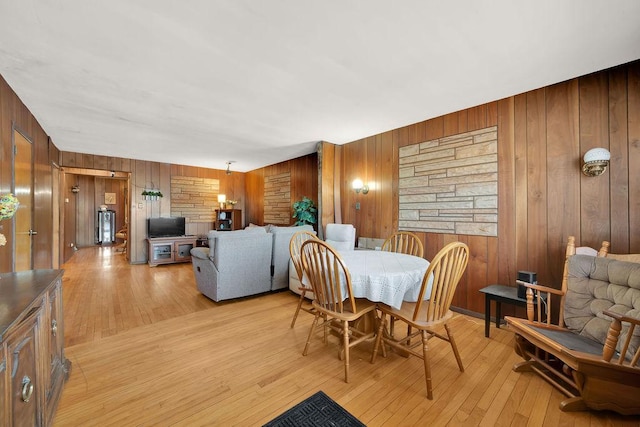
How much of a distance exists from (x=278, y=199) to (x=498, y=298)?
5046 millimetres

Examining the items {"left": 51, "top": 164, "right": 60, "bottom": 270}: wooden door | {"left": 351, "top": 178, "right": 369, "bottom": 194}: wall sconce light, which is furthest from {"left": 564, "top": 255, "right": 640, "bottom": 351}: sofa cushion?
{"left": 51, "top": 164, "right": 60, "bottom": 270}: wooden door

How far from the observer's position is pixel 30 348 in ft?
3.68

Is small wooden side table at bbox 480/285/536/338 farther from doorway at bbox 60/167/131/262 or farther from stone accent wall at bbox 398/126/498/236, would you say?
doorway at bbox 60/167/131/262

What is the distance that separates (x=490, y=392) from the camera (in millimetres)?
1688

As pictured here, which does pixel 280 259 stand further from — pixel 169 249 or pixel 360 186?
pixel 169 249

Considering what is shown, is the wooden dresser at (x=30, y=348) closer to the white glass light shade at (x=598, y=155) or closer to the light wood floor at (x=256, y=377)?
the light wood floor at (x=256, y=377)

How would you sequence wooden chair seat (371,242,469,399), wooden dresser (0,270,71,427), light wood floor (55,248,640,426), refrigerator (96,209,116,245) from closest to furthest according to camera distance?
wooden dresser (0,270,71,427), light wood floor (55,248,640,426), wooden chair seat (371,242,469,399), refrigerator (96,209,116,245)

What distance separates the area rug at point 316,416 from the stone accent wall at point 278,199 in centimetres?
469

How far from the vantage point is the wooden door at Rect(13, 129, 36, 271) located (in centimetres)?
258

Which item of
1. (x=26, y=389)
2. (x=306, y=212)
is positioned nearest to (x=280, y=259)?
(x=306, y=212)

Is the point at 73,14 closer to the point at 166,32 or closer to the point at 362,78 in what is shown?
the point at 166,32

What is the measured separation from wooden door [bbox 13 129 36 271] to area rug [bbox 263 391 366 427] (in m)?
3.03

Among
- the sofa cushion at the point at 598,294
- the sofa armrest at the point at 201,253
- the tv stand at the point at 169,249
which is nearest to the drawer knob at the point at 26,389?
the sofa armrest at the point at 201,253

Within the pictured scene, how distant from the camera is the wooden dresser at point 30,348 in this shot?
92 centimetres
